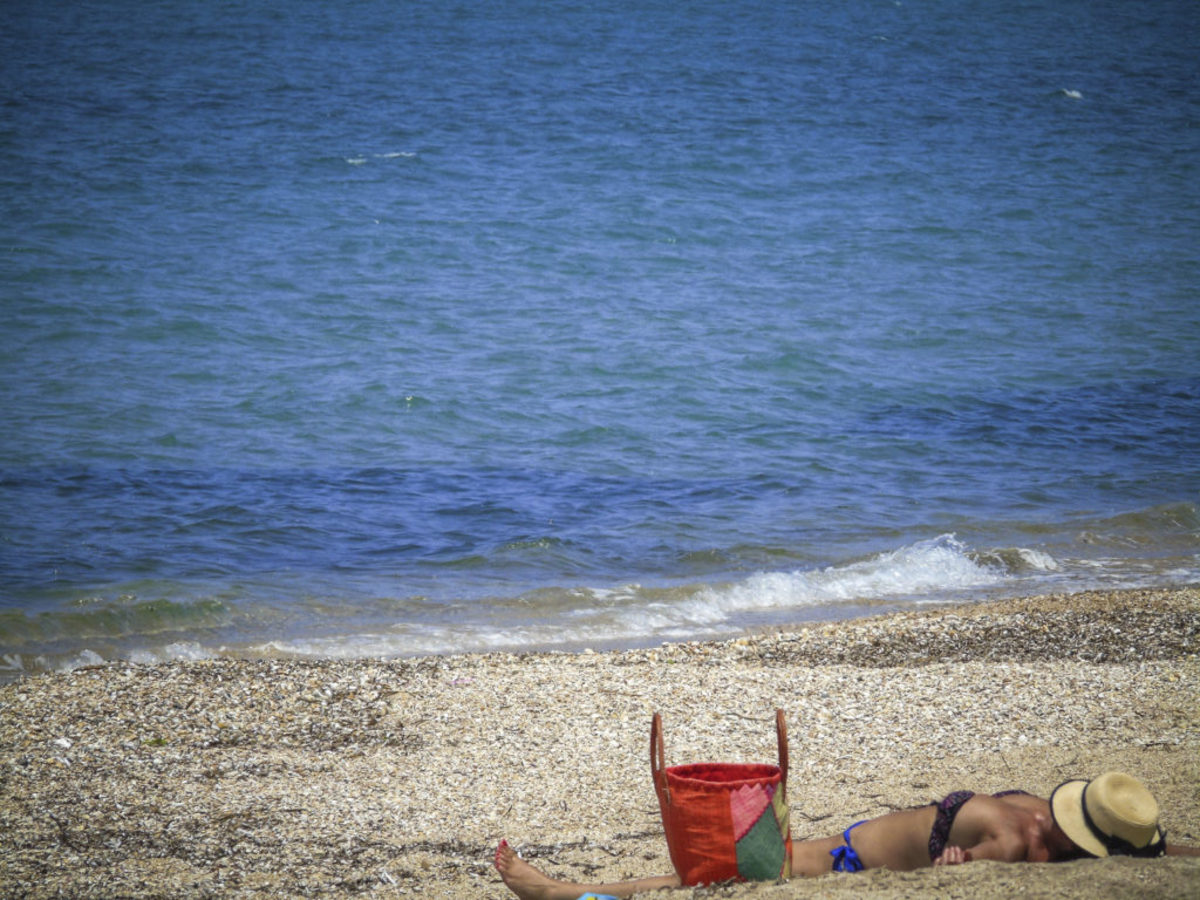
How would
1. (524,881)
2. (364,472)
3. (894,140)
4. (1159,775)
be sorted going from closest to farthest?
(524,881) < (1159,775) < (364,472) < (894,140)

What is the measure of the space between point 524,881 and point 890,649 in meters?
4.07

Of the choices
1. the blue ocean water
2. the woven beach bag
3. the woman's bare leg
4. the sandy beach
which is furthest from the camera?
the blue ocean water

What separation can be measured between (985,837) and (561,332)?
542 inches

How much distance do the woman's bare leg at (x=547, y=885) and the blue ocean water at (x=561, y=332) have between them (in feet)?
13.9

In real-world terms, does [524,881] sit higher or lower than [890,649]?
higher

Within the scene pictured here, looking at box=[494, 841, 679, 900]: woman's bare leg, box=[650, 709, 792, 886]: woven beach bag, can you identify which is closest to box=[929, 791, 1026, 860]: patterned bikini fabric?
box=[650, 709, 792, 886]: woven beach bag

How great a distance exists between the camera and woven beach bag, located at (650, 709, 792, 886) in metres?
3.50

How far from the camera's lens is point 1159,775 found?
4.57 m

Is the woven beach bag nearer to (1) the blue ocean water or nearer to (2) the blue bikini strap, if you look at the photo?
(2) the blue bikini strap

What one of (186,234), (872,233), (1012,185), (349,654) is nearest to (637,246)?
(872,233)

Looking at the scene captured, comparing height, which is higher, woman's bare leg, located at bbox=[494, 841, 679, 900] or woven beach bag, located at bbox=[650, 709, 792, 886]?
woven beach bag, located at bbox=[650, 709, 792, 886]

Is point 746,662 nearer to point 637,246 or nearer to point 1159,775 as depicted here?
point 1159,775

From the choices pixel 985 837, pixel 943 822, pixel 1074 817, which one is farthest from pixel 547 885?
pixel 1074 817

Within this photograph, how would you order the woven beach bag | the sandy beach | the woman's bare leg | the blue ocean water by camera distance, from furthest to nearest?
the blue ocean water
the sandy beach
the woman's bare leg
the woven beach bag
